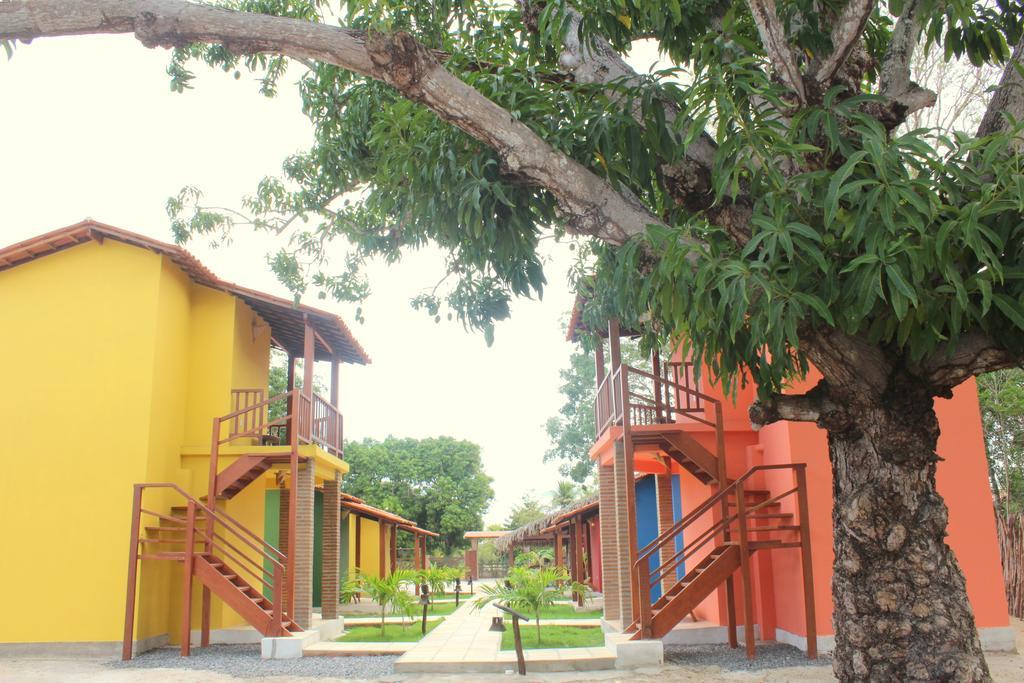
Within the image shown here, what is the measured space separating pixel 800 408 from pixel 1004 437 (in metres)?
15.4

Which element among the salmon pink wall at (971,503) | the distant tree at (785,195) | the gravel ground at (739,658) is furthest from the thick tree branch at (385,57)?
the salmon pink wall at (971,503)

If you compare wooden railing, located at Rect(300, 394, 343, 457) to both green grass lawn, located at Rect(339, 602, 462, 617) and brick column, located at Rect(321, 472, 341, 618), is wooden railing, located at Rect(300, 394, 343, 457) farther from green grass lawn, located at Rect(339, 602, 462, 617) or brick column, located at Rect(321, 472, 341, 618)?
green grass lawn, located at Rect(339, 602, 462, 617)

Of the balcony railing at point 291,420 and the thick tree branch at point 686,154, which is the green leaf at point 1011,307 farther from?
the balcony railing at point 291,420

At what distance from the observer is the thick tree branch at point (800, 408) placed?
5.45m

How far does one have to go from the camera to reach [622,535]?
12094 mm

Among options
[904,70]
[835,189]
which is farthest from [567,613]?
[835,189]

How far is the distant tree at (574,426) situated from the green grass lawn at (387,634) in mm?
19605

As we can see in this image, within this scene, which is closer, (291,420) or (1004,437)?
(291,420)

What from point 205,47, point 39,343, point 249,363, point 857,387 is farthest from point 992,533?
point 39,343

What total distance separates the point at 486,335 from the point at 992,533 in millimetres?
6800

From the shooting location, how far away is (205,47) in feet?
31.0

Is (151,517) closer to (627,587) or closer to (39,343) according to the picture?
(39,343)

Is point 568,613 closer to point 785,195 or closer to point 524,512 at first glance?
point 785,195

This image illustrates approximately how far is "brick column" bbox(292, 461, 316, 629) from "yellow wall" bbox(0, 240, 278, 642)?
1.30 meters
